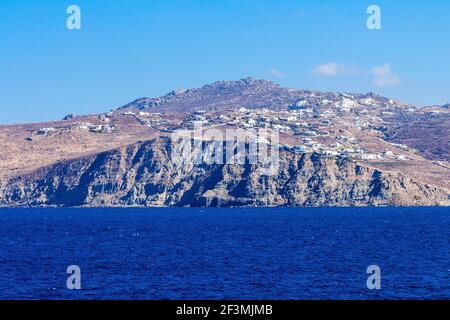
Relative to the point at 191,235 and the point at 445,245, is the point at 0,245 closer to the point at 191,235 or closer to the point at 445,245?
the point at 191,235

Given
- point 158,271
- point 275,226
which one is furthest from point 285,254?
point 275,226

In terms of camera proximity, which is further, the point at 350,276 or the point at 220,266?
the point at 220,266

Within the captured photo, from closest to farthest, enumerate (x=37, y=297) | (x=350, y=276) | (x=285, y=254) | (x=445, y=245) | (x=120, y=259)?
1. (x=37, y=297)
2. (x=350, y=276)
3. (x=120, y=259)
4. (x=285, y=254)
5. (x=445, y=245)

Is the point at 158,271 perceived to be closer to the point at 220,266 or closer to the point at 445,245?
the point at 220,266

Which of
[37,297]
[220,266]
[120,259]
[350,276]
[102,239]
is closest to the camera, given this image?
[37,297]

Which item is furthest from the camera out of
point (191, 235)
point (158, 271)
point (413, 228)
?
point (413, 228)

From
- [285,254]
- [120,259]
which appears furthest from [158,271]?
[285,254]
